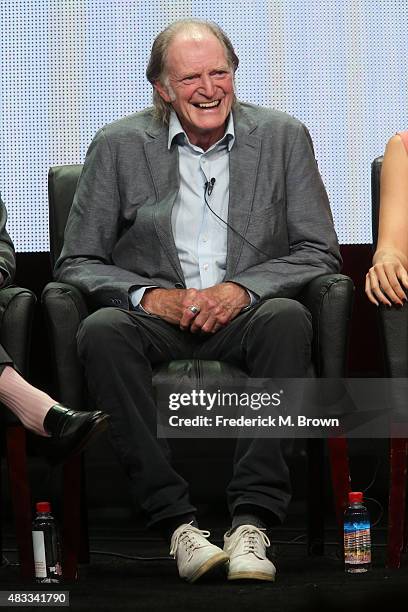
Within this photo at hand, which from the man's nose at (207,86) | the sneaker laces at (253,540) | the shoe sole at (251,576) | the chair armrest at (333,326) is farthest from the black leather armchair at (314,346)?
the man's nose at (207,86)

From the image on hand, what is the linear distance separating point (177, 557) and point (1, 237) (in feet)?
3.67

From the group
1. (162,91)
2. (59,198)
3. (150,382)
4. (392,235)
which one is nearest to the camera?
(150,382)

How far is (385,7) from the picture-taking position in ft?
12.0

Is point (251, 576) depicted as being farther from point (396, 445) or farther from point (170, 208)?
point (170, 208)

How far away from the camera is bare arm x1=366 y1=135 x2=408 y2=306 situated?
2.69m

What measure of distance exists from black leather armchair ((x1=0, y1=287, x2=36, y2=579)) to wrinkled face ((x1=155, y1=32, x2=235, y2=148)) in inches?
28.6

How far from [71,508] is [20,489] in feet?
0.43

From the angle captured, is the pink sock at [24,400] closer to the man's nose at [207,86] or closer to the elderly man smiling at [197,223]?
the elderly man smiling at [197,223]

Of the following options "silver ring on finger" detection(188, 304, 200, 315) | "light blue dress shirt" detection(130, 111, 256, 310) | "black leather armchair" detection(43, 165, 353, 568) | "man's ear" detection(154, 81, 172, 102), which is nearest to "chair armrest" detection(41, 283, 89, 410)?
"black leather armchair" detection(43, 165, 353, 568)

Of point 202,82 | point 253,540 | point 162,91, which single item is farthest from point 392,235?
point 253,540

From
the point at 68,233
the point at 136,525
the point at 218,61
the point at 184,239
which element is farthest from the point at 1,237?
the point at 136,525

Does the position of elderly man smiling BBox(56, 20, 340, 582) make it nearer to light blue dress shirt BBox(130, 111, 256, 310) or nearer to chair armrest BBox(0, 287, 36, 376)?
light blue dress shirt BBox(130, 111, 256, 310)

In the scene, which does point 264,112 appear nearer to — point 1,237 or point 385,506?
point 1,237

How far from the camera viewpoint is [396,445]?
2.67 metres
